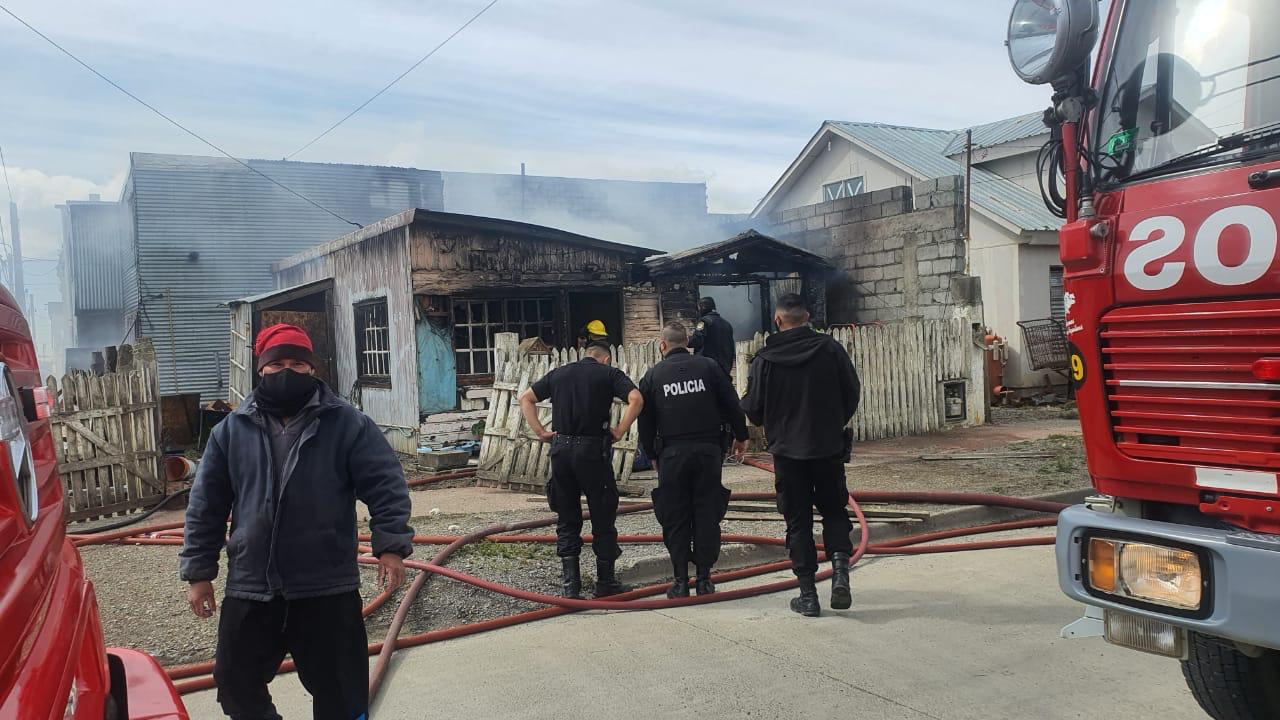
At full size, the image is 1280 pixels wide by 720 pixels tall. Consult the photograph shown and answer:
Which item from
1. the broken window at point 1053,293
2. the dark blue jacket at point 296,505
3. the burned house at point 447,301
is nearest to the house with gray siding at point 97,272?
the burned house at point 447,301

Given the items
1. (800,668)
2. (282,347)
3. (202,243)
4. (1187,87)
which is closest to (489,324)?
(800,668)

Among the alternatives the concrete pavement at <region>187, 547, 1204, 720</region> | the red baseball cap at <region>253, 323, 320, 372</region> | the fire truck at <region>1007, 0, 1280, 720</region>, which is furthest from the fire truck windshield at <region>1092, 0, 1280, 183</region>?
the red baseball cap at <region>253, 323, 320, 372</region>

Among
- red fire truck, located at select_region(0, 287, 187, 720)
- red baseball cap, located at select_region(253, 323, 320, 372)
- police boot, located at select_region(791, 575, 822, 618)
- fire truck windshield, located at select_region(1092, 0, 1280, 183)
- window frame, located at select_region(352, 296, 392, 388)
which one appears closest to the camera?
red fire truck, located at select_region(0, 287, 187, 720)

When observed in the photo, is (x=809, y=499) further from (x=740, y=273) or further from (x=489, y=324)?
(x=740, y=273)

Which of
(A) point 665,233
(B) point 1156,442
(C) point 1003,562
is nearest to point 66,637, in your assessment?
(B) point 1156,442

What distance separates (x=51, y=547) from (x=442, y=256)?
11.2 meters

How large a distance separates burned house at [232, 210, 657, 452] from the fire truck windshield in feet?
31.6

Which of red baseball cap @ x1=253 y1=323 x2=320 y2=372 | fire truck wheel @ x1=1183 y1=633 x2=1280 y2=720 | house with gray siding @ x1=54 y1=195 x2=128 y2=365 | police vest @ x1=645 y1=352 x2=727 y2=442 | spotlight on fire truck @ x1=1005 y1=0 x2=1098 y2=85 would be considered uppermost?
house with gray siding @ x1=54 y1=195 x2=128 y2=365

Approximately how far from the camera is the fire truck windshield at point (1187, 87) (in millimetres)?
2998

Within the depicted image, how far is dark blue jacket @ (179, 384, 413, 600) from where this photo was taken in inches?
128

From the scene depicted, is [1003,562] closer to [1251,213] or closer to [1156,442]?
[1156,442]

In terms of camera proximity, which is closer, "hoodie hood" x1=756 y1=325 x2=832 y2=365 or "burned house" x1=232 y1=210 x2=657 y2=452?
"hoodie hood" x1=756 y1=325 x2=832 y2=365

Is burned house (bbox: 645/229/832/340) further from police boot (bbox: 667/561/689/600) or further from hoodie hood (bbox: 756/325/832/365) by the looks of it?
police boot (bbox: 667/561/689/600)

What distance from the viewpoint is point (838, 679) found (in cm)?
437
